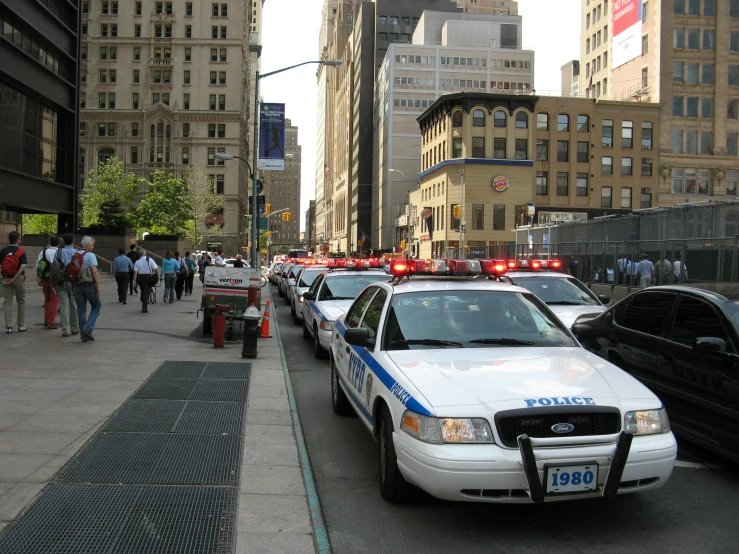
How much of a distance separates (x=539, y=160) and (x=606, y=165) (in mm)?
6509

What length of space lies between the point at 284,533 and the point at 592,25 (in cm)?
8167

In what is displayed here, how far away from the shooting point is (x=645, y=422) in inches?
169

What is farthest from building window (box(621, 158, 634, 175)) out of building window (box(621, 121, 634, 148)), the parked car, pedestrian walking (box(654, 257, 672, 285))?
the parked car

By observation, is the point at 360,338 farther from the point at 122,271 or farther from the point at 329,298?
the point at 122,271

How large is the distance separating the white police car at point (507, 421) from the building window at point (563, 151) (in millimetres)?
64019

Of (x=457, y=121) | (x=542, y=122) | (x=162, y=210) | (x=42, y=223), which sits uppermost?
(x=542, y=122)

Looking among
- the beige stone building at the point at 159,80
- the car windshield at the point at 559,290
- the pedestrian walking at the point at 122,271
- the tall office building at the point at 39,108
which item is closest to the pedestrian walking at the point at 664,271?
the car windshield at the point at 559,290

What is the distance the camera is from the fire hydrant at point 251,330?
35.2 feet

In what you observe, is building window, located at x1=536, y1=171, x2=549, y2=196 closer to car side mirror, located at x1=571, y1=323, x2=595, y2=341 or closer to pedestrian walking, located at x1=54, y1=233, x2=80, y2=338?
pedestrian walking, located at x1=54, y1=233, x2=80, y2=338

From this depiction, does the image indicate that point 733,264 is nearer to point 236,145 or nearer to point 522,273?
point 522,273

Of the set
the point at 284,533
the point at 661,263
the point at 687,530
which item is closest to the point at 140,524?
the point at 284,533

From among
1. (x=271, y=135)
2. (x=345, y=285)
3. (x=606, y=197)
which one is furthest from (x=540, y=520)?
(x=606, y=197)

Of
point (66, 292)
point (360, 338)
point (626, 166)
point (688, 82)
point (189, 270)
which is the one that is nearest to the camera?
point (360, 338)

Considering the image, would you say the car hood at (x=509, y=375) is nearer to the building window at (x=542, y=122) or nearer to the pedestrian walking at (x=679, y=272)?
the pedestrian walking at (x=679, y=272)
